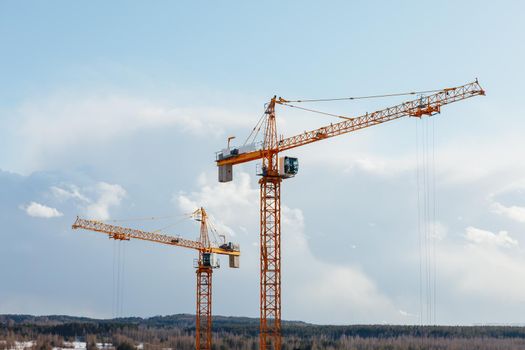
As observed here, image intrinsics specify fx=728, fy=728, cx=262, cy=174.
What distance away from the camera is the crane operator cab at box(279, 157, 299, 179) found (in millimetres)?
76812

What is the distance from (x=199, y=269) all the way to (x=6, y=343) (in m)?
87.2

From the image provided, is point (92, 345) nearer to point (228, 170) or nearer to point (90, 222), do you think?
point (90, 222)

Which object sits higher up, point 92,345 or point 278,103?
point 278,103

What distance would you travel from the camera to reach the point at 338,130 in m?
82.2

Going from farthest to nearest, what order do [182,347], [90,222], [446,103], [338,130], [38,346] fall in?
[182,347] < [38,346] < [90,222] < [338,130] < [446,103]

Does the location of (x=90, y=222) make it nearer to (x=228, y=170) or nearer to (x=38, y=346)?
(x=228, y=170)

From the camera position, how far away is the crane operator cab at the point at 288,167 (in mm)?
76812

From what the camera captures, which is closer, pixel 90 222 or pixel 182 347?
pixel 90 222

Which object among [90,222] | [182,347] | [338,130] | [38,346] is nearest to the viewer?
[338,130]

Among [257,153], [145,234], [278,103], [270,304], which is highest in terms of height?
[278,103]

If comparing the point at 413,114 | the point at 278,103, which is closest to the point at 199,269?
the point at 278,103

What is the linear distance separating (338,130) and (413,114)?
28.7 feet

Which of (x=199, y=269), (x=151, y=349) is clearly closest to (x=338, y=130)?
(x=199, y=269)

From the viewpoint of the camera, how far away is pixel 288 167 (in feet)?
252
